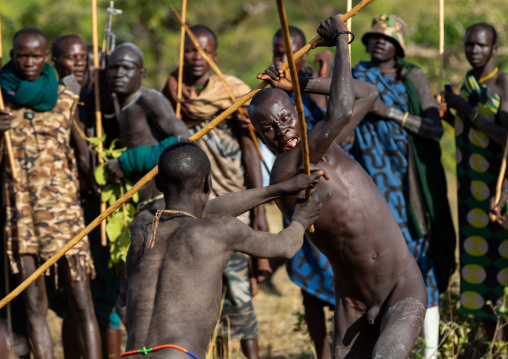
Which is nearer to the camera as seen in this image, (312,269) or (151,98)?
(151,98)

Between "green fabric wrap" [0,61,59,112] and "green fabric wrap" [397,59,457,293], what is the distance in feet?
8.09

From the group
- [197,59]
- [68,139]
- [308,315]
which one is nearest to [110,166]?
[68,139]

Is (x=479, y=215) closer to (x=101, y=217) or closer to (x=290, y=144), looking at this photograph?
(x=290, y=144)

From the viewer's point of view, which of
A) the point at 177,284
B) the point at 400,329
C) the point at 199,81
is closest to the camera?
the point at 177,284

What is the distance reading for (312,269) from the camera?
555 centimetres

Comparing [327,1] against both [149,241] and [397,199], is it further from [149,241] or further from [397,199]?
[149,241]

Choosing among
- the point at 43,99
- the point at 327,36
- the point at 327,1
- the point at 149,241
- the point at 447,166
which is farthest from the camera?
the point at 327,1

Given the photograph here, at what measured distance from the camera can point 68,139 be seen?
17.9 ft

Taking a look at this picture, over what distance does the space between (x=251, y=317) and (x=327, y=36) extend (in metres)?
2.48

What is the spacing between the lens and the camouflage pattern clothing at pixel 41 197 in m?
5.20

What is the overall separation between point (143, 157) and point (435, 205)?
2.02 meters

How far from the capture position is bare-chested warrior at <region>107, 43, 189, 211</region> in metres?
5.36

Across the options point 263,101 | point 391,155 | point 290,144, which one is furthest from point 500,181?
point 263,101

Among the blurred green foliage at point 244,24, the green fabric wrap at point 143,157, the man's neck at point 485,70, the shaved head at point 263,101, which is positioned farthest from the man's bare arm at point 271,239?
the blurred green foliage at point 244,24
